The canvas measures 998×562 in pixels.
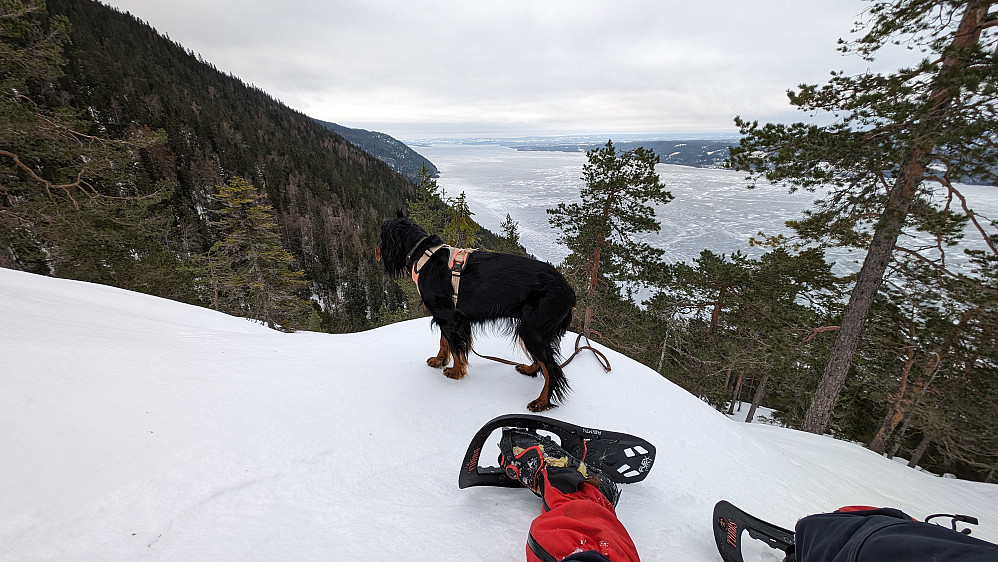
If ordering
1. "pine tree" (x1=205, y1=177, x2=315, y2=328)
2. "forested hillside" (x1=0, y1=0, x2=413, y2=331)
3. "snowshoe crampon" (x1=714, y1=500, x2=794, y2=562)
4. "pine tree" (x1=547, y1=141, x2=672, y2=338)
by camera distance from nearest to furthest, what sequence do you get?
"snowshoe crampon" (x1=714, y1=500, x2=794, y2=562) → "pine tree" (x1=547, y1=141, x2=672, y2=338) → "pine tree" (x1=205, y1=177, x2=315, y2=328) → "forested hillside" (x1=0, y1=0, x2=413, y2=331)

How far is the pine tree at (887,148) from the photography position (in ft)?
14.3

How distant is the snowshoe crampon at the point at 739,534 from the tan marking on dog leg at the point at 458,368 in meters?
2.08

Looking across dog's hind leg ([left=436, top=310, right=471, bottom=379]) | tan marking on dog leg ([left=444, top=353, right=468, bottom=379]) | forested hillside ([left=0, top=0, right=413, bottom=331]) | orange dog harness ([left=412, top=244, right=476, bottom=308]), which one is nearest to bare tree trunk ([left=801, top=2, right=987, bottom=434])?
orange dog harness ([left=412, top=244, right=476, bottom=308])

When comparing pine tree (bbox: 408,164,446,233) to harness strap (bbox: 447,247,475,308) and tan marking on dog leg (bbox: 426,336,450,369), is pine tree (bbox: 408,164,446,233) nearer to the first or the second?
tan marking on dog leg (bbox: 426,336,450,369)

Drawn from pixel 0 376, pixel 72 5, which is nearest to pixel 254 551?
pixel 0 376

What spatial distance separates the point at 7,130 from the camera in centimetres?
749

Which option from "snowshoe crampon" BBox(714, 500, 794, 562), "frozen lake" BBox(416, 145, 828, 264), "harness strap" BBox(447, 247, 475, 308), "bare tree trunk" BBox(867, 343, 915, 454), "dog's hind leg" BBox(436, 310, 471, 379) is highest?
"harness strap" BBox(447, 247, 475, 308)

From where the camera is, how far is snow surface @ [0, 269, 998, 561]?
1446 millimetres

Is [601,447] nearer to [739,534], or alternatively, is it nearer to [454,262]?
[739,534]

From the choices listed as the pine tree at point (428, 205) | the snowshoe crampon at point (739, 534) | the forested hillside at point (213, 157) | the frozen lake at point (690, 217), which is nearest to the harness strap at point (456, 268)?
the snowshoe crampon at point (739, 534)

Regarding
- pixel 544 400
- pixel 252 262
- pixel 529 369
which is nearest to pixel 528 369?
pixel 529 369

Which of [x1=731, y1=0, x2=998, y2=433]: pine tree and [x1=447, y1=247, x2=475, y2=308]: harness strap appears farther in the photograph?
[x1=731, y1=0, x2=998, y2=433]: pine tree

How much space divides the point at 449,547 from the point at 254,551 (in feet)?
2.49

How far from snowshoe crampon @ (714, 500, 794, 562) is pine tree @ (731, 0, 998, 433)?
547 centimetres
